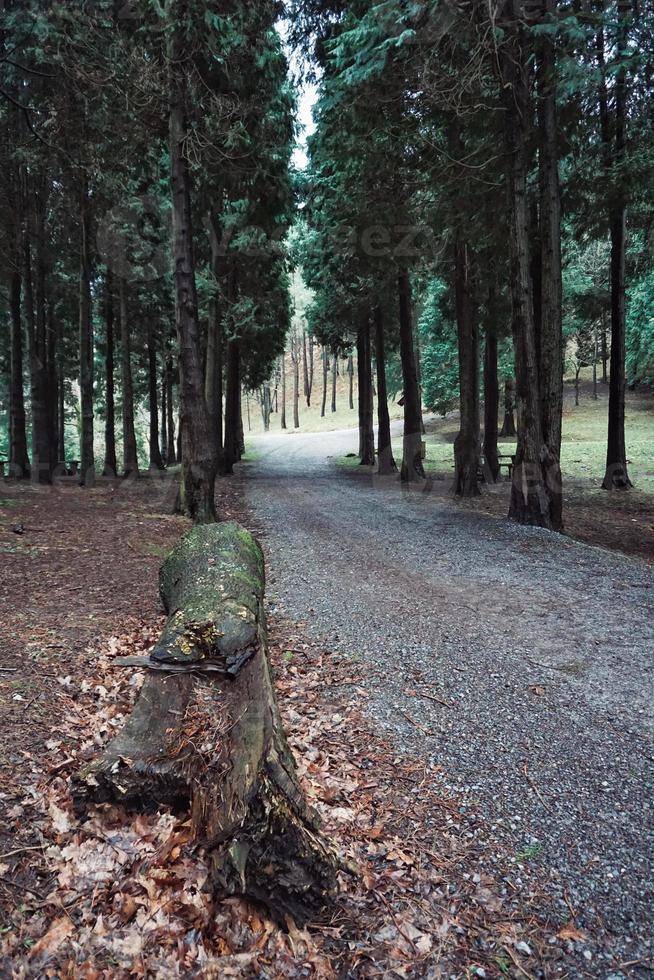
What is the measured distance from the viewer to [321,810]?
2.73 meters

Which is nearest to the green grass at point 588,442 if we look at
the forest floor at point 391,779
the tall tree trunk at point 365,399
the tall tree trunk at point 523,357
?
the tall tree trunk at point 365,399

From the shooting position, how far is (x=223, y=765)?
2.48m

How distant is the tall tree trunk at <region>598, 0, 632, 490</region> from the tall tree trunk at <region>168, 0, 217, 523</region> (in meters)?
6.82

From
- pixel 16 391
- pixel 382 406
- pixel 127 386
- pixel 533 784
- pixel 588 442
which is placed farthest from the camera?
pixel 588 442

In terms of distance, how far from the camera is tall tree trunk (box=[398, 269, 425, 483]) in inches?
619

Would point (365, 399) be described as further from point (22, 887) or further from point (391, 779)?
point (22, 887)

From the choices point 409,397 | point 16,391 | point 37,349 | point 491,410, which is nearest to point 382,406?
point 409,397

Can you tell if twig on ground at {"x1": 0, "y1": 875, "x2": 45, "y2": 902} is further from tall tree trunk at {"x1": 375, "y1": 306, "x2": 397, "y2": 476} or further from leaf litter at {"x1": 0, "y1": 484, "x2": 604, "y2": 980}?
tall tree trunk at {"x1": 375, "y1": 306, "x2": 397, "y2": 476}

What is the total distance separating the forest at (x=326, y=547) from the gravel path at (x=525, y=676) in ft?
0.08

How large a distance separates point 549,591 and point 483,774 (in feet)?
10.9

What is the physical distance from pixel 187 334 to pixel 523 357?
589 cm

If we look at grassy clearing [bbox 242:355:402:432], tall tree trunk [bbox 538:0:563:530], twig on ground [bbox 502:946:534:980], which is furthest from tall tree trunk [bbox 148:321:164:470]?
grassy clearing [bbox 242:355:402:432]

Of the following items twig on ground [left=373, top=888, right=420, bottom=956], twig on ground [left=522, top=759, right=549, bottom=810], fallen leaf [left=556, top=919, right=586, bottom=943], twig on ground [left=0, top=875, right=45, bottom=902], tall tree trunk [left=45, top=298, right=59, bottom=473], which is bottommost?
twig on ground [left=373, top=888, right=420, bottom=956]

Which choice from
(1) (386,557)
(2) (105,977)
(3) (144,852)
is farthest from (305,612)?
(2) (105,977)
